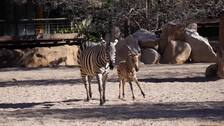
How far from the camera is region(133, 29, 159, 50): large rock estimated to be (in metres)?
25.7

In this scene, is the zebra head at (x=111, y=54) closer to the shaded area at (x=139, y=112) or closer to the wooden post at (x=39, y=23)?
the shaded area at (x=139, y=112)

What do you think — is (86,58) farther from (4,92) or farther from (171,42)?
(171,42)

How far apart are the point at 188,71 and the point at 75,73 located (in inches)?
173

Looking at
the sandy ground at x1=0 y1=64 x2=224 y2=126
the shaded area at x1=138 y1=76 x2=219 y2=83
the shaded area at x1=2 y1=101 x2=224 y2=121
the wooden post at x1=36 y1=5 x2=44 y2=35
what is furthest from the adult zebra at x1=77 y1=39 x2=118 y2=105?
the wooden post at x1=36 y1=5 x2=44 y2=35

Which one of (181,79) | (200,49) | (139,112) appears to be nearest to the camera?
(139,112)

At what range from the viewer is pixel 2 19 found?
102 ft

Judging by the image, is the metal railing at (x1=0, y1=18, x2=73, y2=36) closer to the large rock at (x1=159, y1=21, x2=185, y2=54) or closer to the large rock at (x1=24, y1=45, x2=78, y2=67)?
the large rock at (x1=24, y1=45, x2=78, y2=67)

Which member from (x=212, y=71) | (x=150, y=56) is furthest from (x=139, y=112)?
(x=150, y=56)

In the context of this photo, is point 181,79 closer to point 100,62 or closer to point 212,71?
point 212,71

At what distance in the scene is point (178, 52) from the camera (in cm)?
2559

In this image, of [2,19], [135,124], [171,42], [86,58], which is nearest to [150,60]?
[171,42]

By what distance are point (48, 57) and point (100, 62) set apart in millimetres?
14397

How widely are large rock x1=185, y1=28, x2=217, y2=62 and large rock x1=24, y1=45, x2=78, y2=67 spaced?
589cm

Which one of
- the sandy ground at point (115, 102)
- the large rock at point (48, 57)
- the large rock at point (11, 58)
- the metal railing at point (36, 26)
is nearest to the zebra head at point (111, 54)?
the sandy ground at point (115, 102)
